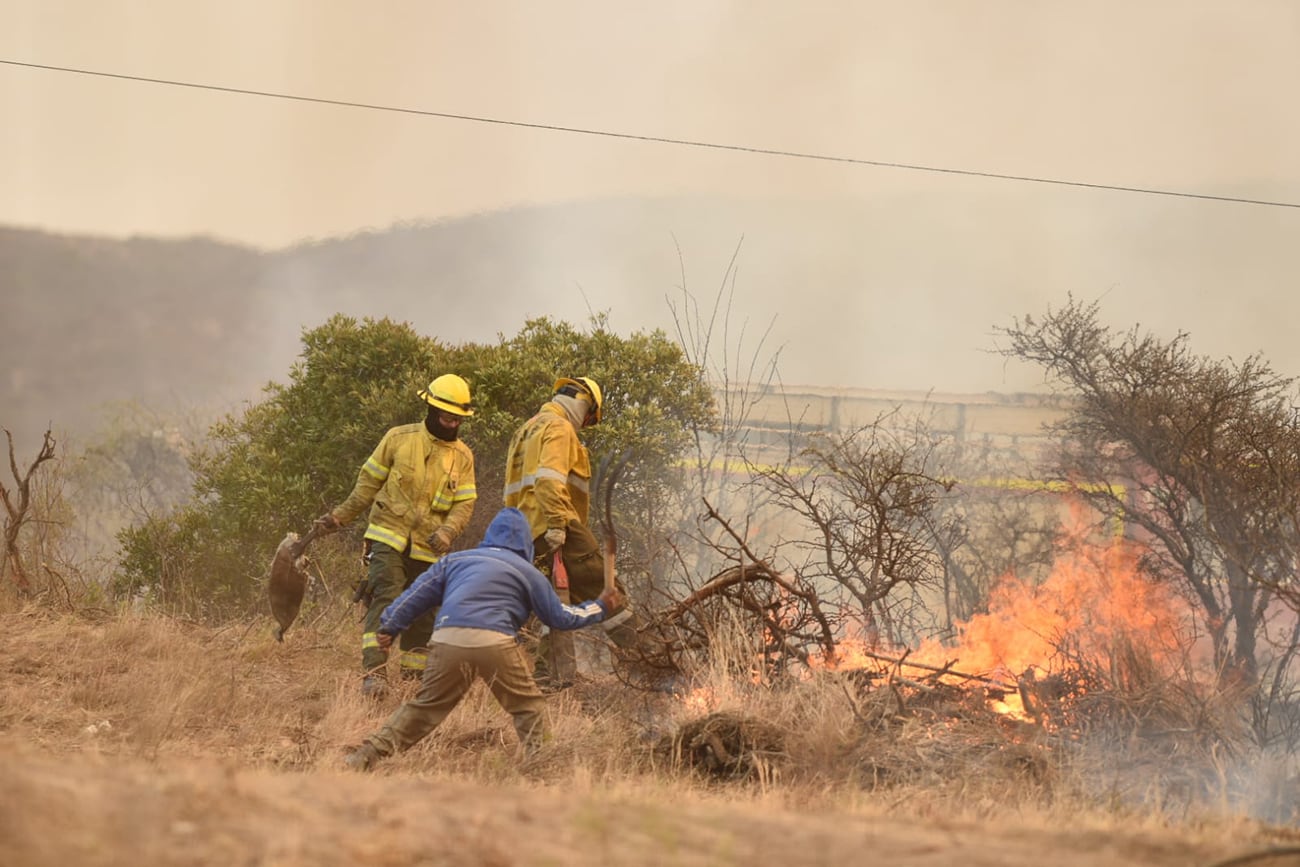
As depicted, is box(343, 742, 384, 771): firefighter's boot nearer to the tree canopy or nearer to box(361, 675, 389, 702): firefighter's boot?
box(361, 675, 389, 702): firefighter's boot

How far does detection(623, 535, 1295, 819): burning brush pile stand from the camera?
6879 millimetres

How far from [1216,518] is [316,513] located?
Answer: 7.92 meters

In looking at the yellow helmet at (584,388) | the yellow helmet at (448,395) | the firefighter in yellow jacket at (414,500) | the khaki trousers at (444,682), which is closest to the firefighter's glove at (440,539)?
the firefighter in yellow jacket at (414,500)

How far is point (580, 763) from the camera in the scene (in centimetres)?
657

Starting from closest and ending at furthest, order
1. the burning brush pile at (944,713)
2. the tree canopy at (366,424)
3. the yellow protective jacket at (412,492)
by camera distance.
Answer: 1. the burning brush pile at (944,713)
2. the yellow protective jacket at (412,492)
3. the tree canopy at (366,424)

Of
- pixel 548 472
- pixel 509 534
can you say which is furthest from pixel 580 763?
pixel 548 472

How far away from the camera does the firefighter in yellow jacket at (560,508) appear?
8.16 meters

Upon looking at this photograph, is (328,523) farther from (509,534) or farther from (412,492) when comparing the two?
(509,534)

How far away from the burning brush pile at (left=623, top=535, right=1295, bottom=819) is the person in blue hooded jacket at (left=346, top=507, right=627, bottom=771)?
110cm

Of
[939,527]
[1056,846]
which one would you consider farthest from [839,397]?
[1056,846]

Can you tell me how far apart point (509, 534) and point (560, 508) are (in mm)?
1724

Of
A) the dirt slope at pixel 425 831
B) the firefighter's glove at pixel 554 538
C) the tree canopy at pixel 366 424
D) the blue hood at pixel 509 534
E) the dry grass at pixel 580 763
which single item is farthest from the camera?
the tree canopy at pixel 366 424

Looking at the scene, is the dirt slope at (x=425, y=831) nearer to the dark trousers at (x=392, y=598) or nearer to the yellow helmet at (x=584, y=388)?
the dark trousers at (x=392, y=598)

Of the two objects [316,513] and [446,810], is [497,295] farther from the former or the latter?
[446,810]
